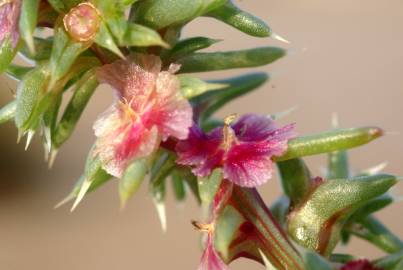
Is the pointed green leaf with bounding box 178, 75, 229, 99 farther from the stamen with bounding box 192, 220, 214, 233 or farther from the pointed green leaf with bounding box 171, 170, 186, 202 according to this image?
the pointed green leaf with bounding box 171, 170, 186, 202

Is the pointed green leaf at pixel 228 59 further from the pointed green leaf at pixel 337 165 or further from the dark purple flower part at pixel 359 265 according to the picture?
the dark purple flower part at pixel 359 265

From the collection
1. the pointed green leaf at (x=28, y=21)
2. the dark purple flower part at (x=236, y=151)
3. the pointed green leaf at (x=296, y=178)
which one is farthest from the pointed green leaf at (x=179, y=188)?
the pointed green leaf at (x=28, y=21)

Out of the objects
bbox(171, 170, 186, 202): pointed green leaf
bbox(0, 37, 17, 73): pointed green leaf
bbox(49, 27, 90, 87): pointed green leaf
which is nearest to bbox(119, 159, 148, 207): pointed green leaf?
bbox(49, 27, 90, 87): pointed green leaf

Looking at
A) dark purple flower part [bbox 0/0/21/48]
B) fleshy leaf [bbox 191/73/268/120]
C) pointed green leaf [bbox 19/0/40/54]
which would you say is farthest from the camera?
fleshy leaf [bbox 191/73/268/120]

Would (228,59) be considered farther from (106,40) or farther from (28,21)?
(28,21)

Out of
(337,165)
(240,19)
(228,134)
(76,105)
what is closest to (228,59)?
(240,19)

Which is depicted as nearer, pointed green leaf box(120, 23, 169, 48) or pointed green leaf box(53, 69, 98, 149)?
pointed green leaf box(120, 23, 169, 48)

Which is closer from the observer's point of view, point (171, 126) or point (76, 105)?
point (171, 126)
